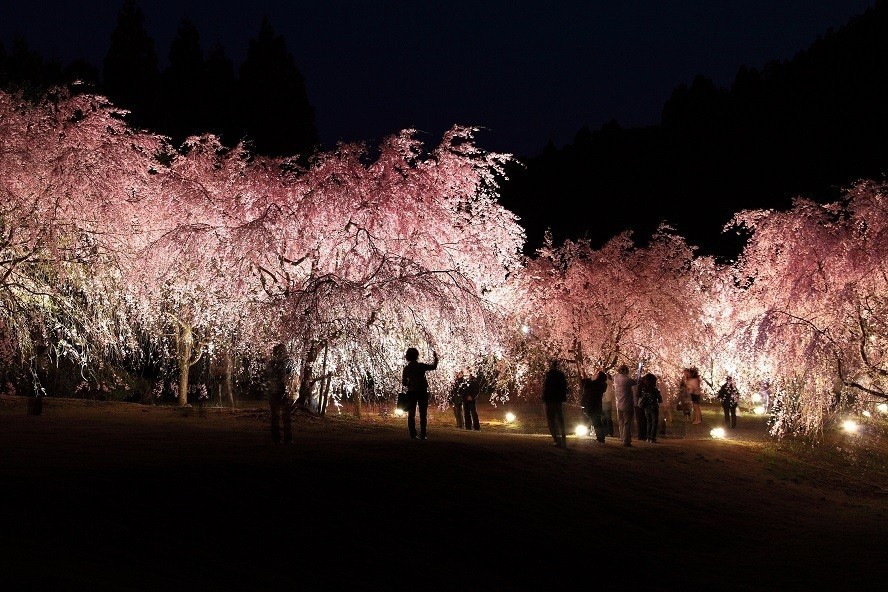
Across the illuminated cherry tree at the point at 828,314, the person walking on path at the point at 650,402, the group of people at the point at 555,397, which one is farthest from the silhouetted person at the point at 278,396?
the illuminated cherry tree at the point at 828,314

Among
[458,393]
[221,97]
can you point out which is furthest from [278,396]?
[221,97]

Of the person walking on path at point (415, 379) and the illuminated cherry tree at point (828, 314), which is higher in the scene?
the illuminated cherry tree at point (828, 314)

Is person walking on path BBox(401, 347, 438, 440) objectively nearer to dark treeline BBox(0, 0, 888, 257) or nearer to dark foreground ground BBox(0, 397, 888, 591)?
dark foreground ground BBox(0, 397, 888, 591)

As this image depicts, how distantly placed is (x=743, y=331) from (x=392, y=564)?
14.5 meters

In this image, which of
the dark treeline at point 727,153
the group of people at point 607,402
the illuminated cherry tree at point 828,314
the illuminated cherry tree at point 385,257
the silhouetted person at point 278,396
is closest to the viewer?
the silhouetted person at point 278,396

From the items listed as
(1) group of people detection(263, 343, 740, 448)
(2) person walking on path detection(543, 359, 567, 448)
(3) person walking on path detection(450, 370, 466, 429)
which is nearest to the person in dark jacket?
(1) group of people detection(263, 343, 740, 448)

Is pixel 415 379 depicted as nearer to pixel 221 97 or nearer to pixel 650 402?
pixel 650 402

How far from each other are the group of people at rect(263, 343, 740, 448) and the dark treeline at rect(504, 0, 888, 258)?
46.5 meters

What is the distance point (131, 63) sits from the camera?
5434 centimetres

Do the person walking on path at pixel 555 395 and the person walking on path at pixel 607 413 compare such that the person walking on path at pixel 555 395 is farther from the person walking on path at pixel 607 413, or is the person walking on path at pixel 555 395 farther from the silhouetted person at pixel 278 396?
the silhouetted person at pixel 278 396

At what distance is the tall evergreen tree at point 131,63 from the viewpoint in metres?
54.1

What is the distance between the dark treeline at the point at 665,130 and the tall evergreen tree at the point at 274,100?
0.22ft

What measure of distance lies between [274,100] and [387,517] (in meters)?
48.4

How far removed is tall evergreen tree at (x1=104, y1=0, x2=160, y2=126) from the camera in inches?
2128
